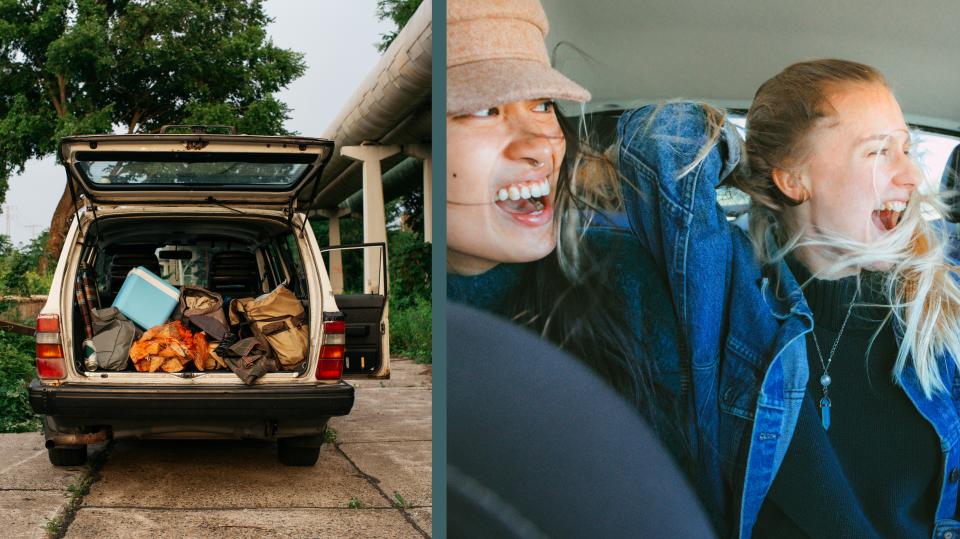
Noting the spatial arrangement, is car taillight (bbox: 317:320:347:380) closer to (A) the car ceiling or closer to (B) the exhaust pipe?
(B) the exhaust pipe

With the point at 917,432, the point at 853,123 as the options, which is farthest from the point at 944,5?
the point at 917,432

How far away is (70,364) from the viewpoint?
597cm

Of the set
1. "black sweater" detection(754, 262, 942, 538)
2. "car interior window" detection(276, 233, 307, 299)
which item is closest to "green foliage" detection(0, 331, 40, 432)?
"car interior window" detection(276, 233, 307, 299)

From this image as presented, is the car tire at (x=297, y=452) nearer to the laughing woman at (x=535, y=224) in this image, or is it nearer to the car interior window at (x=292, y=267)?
the car interior window at (x=292, y=267)

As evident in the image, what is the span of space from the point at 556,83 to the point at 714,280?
839mm

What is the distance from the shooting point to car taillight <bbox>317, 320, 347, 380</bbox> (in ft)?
20.4

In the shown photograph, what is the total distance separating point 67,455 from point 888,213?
225 inches

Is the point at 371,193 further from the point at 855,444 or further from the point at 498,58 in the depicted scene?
the point at 855,444

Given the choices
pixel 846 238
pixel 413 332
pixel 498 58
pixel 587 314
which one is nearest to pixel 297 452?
pixel 587 314

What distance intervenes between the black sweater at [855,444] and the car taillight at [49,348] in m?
4.42

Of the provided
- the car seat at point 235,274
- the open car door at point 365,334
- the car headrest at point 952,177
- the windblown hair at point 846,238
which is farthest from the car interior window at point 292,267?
the car headrest at point 952,177

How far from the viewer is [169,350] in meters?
6.40

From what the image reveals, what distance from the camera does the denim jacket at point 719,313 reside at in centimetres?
321

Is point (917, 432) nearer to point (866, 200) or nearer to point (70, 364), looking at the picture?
point (866, 200)
